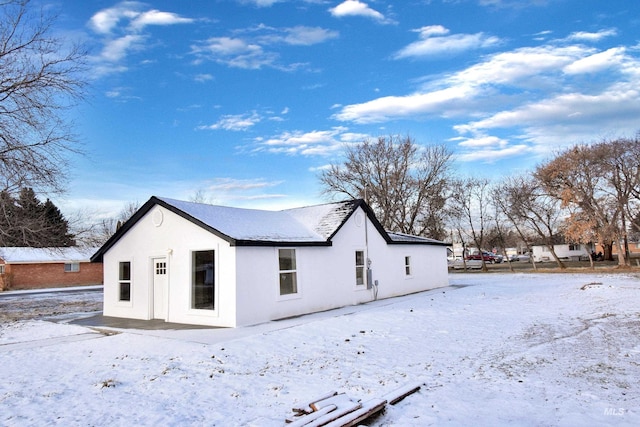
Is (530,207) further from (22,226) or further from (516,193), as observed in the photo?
(22,226)

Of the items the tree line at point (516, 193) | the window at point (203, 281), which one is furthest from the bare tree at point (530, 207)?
the window at point (203, 281)

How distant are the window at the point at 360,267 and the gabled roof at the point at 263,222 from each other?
1668 mm

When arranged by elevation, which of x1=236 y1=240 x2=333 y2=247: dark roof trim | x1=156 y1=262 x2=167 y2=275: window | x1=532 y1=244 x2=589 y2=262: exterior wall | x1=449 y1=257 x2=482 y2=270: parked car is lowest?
x1=449 y1=257 x2=482 y2=270: parked car

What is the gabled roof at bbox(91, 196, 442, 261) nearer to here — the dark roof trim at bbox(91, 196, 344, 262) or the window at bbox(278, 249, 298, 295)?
the dark roof trim at bbox(91, 196, 344, 262)

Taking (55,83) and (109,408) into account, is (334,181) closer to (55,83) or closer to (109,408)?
(55,83)

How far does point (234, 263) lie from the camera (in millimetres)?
11883

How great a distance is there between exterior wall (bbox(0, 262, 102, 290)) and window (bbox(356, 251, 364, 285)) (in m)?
28.4

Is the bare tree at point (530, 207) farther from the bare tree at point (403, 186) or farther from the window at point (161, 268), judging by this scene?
the window at point (161, 268)

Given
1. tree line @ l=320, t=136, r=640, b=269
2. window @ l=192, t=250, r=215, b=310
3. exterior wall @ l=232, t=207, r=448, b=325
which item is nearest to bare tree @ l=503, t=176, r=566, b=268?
tree line @ l=320, t=136, r=640, b=269

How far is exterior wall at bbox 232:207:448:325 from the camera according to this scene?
12.4 meters

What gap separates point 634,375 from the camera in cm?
655

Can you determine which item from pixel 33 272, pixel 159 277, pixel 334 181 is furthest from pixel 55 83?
pixel 334 181

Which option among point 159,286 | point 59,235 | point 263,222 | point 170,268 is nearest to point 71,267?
point 59,235

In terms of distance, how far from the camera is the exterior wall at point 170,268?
12.1m
